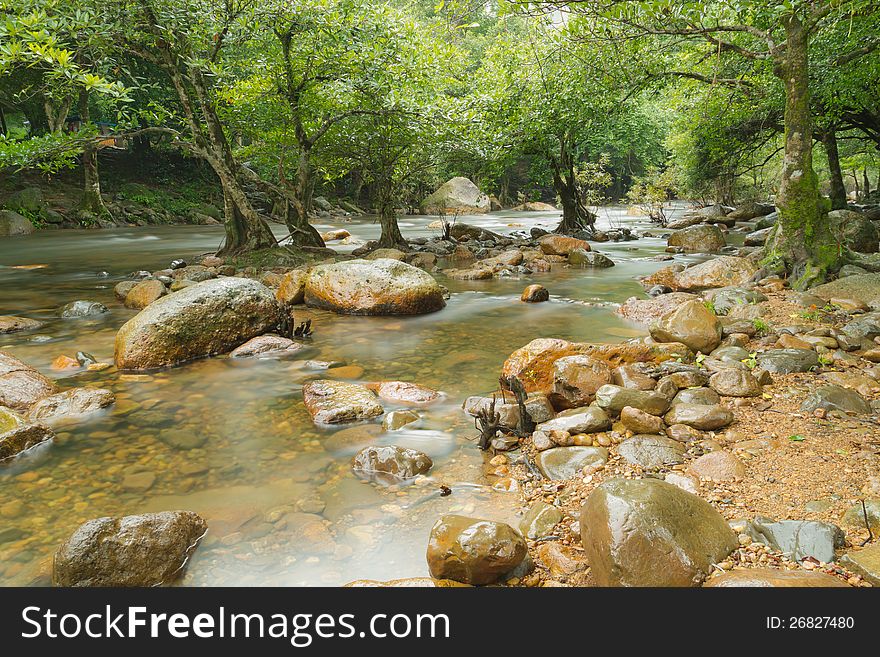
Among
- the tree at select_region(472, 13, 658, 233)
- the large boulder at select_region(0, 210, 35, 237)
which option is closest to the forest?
the tree at select_region(472, 13, 658, 233)

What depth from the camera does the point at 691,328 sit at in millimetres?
5668

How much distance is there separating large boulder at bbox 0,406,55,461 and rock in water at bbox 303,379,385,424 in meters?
2.11

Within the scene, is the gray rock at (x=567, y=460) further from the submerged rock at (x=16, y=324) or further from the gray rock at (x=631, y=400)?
the submerged rock at (x=16, y=324)

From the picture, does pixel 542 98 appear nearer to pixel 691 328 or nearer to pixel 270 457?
pixel 691 328

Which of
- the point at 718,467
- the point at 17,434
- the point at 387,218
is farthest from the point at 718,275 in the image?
the point at 17,434

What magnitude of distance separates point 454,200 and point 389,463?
106 ft

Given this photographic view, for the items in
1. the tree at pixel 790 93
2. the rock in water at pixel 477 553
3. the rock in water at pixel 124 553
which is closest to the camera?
the rock in water at pixel 477 553

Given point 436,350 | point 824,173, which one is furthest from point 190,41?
point 824,173

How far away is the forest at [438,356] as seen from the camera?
2857 mm

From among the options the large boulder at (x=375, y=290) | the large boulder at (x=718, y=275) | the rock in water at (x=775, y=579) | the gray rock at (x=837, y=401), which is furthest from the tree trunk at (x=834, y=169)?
the rock in water at (x=775, y=579)

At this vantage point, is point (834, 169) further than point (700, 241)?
Yes

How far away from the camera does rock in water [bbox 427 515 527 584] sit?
2602 mm

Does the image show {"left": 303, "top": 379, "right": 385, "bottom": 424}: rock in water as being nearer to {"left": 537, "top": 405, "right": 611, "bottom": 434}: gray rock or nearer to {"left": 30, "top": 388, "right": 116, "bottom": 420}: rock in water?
{"left": 537, "top": 405, "right": 611, "bottom": 434}: gray rock

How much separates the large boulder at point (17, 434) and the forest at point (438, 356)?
0.03 meters
